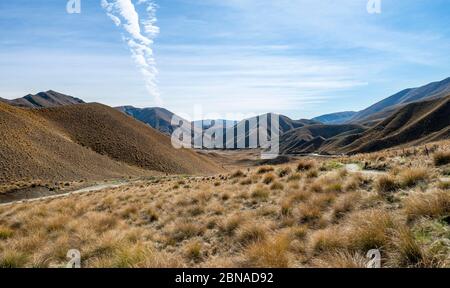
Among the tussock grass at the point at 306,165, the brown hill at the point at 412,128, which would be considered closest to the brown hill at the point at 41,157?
the tussock grass at the point at 306,165

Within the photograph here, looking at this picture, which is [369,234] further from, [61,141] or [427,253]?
[61,141]

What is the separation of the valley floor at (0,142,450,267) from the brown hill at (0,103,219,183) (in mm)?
58048

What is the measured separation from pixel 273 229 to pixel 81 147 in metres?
90.3

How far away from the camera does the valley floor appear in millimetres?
5258

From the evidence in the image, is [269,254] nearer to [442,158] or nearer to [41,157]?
[442,158]

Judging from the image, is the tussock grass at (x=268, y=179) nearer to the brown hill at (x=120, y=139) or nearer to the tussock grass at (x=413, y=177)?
the tussock grass at (x=413, y=177)

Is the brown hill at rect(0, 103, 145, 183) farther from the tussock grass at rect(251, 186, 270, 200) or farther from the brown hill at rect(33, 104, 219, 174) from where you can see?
the tussock grass at rect(251, 186, 270, 200)

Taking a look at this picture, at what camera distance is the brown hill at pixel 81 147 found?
66062mm

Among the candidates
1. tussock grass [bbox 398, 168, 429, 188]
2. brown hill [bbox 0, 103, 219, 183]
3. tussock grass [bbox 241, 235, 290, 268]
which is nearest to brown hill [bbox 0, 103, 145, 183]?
brown hill [bbox 0, 103, 219, 183]

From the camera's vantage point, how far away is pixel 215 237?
764cm

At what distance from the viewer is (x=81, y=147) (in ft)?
291

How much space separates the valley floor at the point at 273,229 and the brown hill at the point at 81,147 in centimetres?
Answer: 5805
